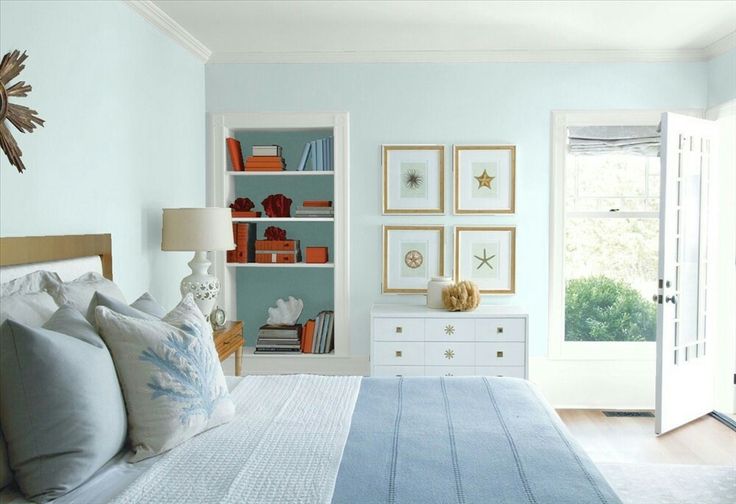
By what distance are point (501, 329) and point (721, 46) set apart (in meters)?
2.32

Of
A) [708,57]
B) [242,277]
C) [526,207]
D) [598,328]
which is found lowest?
[598,328]

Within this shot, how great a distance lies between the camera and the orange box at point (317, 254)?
4.77 m

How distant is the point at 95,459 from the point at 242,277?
140 inches

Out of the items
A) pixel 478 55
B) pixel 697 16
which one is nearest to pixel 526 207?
pixel 478 55

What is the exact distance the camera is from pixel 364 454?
1.85m

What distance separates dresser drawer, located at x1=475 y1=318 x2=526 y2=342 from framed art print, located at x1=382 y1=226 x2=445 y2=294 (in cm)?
59

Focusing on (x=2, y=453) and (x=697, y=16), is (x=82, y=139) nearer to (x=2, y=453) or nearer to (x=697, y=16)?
(x=2, y=453)

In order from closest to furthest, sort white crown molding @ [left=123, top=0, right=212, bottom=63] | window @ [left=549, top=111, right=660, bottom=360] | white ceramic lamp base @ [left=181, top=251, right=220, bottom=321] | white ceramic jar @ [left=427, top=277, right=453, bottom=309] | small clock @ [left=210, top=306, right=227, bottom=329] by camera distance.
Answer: white crown molding @ [left=123, top=0, right=212, bottom=63]
white ceramic lamp base @ [left=181, top=251, right=220, bottom=321]
small clock @ [left=210, top=306, right=227, bottom=329]
white ceramic jar @ [left=427, top=277, right=453, bottom=309]
window @ [left=549, top=111, right=660, bottom=360]

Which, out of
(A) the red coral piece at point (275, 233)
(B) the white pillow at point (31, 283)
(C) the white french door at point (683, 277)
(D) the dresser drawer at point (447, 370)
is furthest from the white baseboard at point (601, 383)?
(B) the white pillow at point (31, 283)

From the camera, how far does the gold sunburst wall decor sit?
2287 mm

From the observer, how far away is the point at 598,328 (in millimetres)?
5184

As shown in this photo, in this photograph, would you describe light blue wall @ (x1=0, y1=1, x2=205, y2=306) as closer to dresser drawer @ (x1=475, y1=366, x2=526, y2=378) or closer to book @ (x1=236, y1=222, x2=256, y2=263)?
book @ (x1=236, y1=222, x2=256, y2=263)

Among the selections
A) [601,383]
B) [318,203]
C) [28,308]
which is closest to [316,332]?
[318,203]

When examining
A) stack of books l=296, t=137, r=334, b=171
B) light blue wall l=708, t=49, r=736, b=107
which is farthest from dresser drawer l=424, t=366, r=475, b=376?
light blue wall l=708, t=49, r=736, b=107
